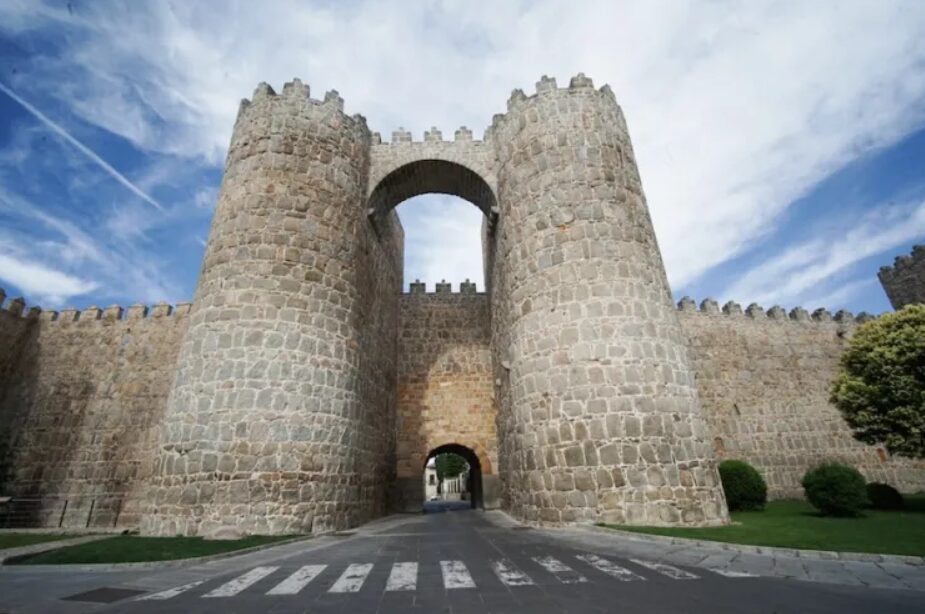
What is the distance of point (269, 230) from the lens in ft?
35.4

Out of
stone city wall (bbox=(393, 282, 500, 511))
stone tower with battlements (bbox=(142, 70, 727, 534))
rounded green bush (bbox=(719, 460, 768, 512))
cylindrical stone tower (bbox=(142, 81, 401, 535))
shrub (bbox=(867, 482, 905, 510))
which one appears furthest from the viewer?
stone city wall (bbox=(393, 282, 500, 511))

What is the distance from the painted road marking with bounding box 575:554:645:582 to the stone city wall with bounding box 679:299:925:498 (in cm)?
1476

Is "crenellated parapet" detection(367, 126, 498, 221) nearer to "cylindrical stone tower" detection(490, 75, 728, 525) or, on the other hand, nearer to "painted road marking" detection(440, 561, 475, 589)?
"cylindrical stone tower" detection(490, 75, 728, 525)

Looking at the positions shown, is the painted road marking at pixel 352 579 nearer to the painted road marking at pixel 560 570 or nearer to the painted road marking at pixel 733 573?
the painted road marking at pixel 560 570

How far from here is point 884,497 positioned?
37.1ft

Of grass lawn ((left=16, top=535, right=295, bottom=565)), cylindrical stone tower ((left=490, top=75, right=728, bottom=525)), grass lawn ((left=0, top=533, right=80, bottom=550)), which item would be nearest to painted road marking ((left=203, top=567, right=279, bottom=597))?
grass lawn ((left=16, top=535, right=295, bottom=565))

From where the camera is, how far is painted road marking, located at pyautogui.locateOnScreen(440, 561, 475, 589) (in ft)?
14.4

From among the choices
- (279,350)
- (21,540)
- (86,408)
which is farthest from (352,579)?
(86,408)

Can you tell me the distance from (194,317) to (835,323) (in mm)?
27156

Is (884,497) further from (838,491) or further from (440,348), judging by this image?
(440,348)

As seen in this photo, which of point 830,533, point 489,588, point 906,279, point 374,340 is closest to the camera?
point 489,588

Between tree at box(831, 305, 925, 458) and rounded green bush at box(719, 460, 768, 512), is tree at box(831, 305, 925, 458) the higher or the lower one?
the higher one

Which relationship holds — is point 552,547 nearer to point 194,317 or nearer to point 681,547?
point 681,547

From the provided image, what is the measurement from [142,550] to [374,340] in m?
8.12
